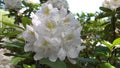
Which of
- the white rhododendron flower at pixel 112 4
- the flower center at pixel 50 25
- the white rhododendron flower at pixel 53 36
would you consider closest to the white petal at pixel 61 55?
the white rhododendron flower at pixel 53 36

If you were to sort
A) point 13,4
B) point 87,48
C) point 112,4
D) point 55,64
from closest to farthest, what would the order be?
point 55,64, point 87,48, point 112,4, point 13,4

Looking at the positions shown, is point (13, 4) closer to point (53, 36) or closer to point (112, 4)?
point (112, 4)

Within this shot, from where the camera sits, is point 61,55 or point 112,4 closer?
point 61,55

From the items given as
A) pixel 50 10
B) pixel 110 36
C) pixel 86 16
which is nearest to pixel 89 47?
pixel 110 36

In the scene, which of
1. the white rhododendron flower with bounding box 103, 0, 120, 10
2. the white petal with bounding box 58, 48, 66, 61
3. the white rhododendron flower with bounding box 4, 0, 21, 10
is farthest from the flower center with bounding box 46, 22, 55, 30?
the white rhododendron flower with bounding box 4, 0, 21, 10

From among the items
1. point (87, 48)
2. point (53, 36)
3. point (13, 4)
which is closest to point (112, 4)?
point (87, 48)

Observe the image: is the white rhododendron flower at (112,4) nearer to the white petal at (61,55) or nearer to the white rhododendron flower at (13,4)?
the white rhododendron flower at (13,4)

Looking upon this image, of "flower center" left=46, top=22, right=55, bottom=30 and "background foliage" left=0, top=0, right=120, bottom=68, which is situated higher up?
"flower center" left=46, top=22, right=55, bottom=30

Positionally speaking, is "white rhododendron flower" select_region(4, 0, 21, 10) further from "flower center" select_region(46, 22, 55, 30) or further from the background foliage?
"flower center" select_region(46, 22, 55, 30)
